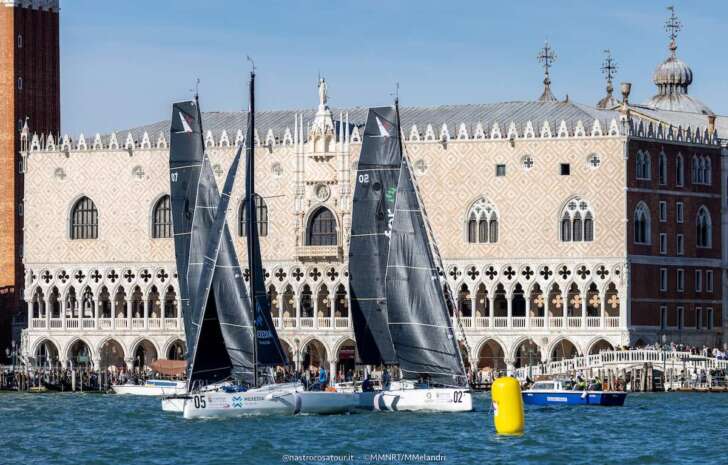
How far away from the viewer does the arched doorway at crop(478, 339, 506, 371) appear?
109m

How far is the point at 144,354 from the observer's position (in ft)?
382

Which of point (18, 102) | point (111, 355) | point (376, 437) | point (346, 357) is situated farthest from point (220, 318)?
point (18, 102)

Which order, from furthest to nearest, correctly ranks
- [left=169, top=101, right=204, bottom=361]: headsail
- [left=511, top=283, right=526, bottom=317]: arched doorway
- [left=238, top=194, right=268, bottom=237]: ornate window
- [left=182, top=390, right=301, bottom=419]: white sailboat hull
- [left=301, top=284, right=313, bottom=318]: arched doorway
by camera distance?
1. [left=301, top=284, right=313, bottom=318]: arched doorway
2. [left=238, top=194, right=268, bottom=237]: ornate window
3. [left=511, top=283, right=526, bottom=317]: arched doorway
4. [left=169, top=101, right=204, bottom=361]: headsail
5. [left=182, top=390, right=301, bottom=419]: white sailboat hull

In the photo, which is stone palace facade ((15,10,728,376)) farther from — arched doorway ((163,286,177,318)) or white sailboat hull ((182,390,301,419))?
white sailboat hull ((182,390,301,419))

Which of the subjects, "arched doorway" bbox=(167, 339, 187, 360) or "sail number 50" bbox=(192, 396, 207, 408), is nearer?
"sail number 50" bbox=(192, 396, 207, 408)

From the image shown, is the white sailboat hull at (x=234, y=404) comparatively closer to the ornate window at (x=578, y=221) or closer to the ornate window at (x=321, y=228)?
the ornate window at (x=578, y=221)

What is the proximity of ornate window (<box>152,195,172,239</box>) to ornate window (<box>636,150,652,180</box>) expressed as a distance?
22.2 metres

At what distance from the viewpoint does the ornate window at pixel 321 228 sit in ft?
366

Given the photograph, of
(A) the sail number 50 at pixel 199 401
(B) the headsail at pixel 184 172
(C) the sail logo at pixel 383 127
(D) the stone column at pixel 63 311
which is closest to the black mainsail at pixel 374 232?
(C) the sail logo at pixel 383 127

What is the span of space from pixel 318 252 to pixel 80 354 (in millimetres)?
14088

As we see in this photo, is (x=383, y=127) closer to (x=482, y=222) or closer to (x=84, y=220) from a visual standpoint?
(x=482, y=222)

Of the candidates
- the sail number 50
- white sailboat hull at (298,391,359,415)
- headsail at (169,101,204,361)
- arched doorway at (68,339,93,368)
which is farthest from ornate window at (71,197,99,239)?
the sail number 50

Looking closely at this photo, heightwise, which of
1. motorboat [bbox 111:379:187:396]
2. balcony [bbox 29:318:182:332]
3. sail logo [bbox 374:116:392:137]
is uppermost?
sail logo [bbox 374:116:392:137]

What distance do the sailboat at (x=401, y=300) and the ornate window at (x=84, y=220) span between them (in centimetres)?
3605
